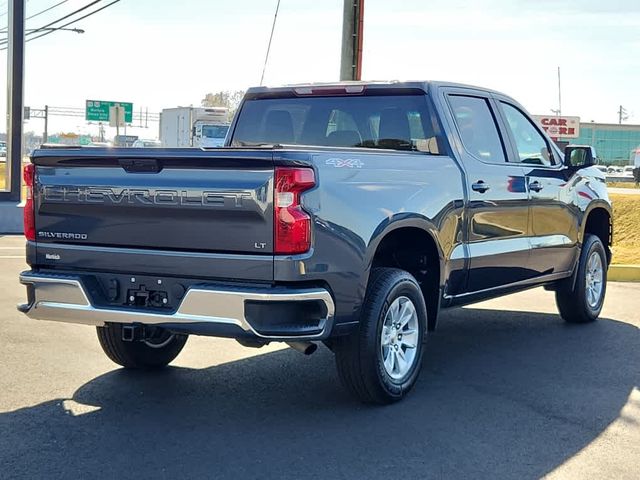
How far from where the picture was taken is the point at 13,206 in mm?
16922

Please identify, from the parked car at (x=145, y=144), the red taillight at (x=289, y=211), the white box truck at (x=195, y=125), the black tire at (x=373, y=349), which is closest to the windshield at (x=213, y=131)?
the white box truck at (x=195, y=125)

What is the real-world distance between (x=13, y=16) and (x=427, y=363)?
46.0ft

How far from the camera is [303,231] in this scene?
4617 millimetres

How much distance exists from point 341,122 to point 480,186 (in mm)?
1153

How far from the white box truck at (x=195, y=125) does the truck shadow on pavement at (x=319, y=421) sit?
98.2ft

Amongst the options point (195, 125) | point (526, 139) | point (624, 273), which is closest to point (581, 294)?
point (526, 139)

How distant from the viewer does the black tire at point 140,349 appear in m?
5.93

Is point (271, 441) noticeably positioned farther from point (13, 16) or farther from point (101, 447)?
point (13, 16)

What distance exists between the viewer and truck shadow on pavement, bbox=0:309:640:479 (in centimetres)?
433

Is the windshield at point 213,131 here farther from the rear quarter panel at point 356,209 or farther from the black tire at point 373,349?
the black tire at point 373,349

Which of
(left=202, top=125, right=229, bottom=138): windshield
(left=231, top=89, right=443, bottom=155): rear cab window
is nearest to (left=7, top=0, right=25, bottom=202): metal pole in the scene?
(left=231, top=89, right=443, bottom=155): rear cab window

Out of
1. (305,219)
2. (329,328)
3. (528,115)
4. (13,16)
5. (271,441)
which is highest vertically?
(13,16)

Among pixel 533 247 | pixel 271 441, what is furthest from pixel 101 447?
pixel 533 247

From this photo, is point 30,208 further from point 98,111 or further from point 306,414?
point 98,111
